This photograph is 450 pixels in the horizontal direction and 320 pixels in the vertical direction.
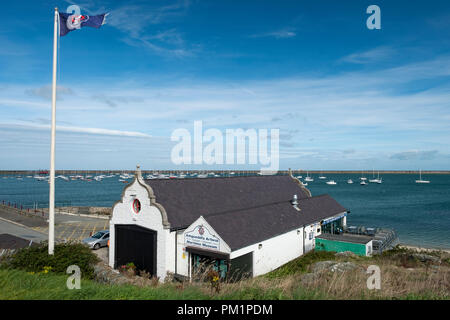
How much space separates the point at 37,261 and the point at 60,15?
511 inches

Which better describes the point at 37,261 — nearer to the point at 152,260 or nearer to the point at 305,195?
the point at 152,260

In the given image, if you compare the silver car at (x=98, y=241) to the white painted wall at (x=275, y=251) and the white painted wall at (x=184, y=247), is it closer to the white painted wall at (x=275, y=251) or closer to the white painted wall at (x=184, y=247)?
the white painted wall at (x=184, y=247)

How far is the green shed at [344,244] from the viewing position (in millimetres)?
27552

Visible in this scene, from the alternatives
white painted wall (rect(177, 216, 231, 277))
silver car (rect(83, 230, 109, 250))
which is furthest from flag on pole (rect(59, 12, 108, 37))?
silver car (rect(83, 230, 109, 250))

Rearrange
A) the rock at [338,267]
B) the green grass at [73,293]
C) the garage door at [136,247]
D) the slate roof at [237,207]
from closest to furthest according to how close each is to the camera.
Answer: the green grass at [73,293]
the rock at [338,267]
the slate roof at [237,207]
the garage door at [136,247]

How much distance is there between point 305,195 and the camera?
118 feet

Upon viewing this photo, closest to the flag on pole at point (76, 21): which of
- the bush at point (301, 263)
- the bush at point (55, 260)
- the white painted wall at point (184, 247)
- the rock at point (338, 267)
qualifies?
the bush at point (55, 260)

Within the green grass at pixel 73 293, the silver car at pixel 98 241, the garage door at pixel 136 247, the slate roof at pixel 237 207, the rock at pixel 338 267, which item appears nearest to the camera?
the green grass at pixel 73 293

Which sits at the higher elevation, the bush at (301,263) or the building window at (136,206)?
the building window at (136,206)

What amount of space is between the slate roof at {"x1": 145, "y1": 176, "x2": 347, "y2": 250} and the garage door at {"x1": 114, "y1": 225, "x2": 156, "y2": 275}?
238 centimetres

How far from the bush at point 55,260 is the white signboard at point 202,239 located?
247 inches

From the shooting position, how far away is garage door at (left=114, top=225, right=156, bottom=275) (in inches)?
850

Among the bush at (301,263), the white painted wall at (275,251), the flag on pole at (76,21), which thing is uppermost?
the flag on pole at (76,21)
